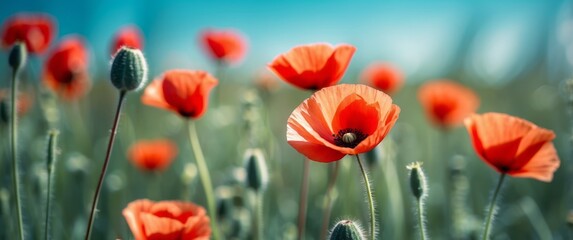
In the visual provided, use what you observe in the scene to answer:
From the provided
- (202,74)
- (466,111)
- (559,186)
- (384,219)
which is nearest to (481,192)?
(559,186)

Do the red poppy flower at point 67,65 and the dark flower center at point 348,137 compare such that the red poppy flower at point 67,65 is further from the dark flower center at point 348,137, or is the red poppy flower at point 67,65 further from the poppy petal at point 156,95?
the dark flower center at point 348,137

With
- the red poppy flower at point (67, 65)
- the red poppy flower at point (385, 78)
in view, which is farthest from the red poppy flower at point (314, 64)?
the red poppy flower at point (67, 65)

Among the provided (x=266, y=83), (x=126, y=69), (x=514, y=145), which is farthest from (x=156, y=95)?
(x=266, y=83)

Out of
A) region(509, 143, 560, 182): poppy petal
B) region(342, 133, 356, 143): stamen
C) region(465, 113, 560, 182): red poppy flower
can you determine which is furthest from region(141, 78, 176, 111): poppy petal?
region(509, 143, 560, 182): poppy petal

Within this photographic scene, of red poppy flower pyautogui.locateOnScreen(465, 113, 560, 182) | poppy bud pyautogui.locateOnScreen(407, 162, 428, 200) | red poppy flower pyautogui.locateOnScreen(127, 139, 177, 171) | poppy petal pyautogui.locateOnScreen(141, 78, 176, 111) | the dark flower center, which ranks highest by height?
poppy petal pyautogui.locateOnScreen(141, 78, 176, 111)

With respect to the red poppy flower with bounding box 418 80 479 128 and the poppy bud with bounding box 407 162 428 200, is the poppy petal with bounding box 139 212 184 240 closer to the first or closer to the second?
the poppy bud with bounding box 407 162 428 200
